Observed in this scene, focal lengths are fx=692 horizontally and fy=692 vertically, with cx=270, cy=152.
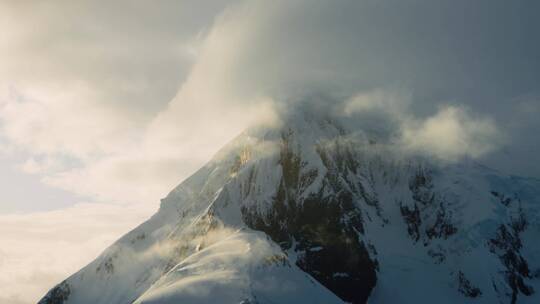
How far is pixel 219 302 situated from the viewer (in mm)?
180375

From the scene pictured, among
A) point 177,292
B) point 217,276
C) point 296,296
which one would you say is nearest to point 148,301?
point 177,292

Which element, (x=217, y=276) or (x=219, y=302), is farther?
(x=217, y=276)

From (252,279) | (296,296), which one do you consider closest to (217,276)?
(252,279)

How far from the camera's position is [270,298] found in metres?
191

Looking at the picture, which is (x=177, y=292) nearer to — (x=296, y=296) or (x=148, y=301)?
(x=148, y=301)

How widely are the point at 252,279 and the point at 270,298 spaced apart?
9979 millimetres

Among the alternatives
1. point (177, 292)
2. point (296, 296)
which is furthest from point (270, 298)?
point (177, 292)

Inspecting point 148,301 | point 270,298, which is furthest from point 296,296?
point 148,301

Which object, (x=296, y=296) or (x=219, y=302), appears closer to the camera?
(x=219, y=302)

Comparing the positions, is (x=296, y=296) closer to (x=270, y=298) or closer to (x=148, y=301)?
(x=270, y=298)

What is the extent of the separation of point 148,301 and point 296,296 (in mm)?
42241

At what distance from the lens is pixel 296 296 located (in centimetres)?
19675

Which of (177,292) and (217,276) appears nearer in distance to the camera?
(177,292)

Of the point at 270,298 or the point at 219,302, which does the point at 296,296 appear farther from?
the point at 219,302
